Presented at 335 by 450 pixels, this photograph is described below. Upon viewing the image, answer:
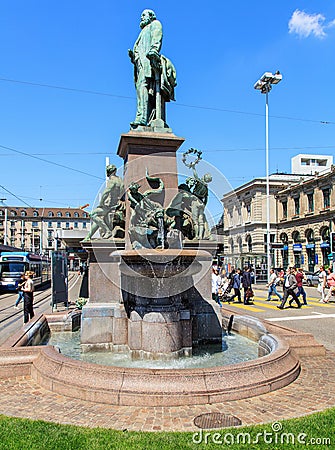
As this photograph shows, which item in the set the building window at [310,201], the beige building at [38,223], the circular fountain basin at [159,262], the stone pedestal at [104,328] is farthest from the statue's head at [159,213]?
the beige building at [38,223]

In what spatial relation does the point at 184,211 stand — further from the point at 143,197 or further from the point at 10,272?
the point at 10,272

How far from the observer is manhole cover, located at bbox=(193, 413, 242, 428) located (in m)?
4.45

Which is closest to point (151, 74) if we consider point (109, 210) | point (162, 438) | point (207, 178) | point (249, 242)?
point (207, 178)

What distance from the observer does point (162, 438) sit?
13.3ft

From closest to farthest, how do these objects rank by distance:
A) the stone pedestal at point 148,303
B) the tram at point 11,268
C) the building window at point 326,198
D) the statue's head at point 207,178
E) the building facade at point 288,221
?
the stone pedestal at point 148,303 → the statue's head at point 207,178 → the tram at point 11,268 → the building facade at point 288,221 → the building window at point 326,198

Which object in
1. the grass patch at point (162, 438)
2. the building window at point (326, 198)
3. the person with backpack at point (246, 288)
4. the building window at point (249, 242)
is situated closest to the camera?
the grass patch at point (162, 438)

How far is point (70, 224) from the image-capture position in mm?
120812

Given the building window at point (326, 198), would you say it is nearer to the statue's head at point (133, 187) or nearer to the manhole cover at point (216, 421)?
the statue's head at point (133, 187)

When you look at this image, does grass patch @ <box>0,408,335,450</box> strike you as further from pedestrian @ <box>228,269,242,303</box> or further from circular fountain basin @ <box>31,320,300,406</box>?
pedestrian @ <box>228,269,242,303</box>

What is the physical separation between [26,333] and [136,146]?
4784 mm

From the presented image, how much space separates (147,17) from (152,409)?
9165mm

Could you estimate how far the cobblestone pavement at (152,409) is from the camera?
4547 mm

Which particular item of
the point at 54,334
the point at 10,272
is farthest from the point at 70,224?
the point at 54,334

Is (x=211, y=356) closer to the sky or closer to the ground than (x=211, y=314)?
closer to the ground
